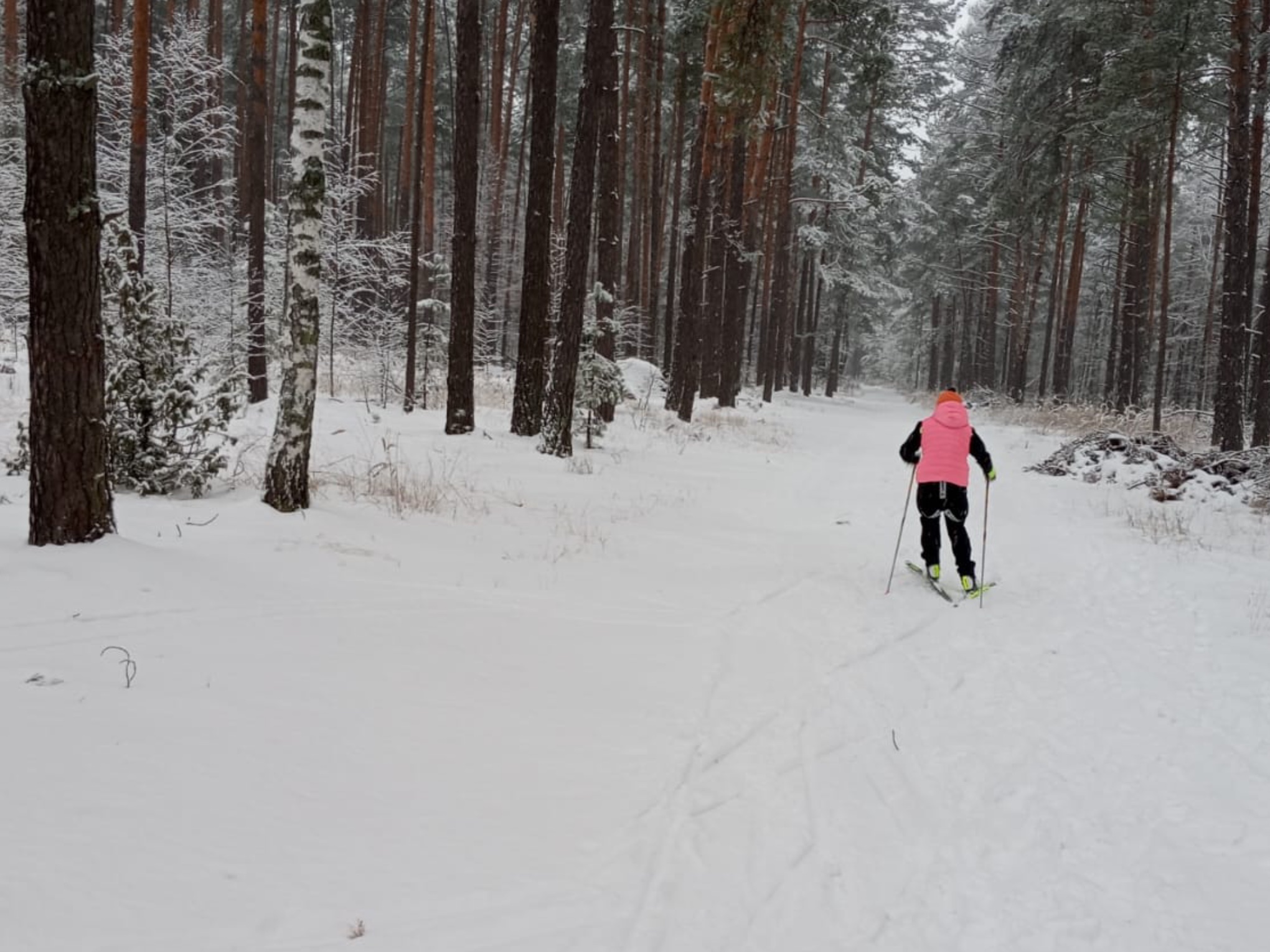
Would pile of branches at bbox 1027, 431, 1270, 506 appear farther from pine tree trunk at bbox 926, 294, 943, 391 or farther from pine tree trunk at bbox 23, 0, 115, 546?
pine tree trunk at bbox 926, 294, 943, 391

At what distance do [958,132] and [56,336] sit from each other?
39.0 metres

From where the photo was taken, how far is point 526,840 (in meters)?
2.96

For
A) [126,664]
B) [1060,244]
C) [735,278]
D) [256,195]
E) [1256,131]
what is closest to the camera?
[126,664]

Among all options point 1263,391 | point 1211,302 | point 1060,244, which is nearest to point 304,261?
point 1263,391

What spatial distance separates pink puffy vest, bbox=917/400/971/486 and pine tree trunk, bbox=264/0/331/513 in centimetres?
549

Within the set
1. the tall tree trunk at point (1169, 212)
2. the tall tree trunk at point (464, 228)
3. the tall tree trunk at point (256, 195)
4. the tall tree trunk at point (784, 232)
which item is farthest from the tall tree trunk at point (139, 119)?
the tall tree trunk at point (1169, 212)

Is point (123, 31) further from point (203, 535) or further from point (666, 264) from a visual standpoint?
point (666, 264)

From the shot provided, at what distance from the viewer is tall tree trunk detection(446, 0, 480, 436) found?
11.3m

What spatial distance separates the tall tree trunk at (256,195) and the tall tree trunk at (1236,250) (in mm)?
16605

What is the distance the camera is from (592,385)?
12.0m

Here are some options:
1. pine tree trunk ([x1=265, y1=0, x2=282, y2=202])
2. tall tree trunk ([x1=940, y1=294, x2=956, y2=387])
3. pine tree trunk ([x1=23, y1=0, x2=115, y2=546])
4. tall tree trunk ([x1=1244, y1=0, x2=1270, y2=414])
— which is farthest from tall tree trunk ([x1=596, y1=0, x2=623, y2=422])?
tall tree trunk ([x1=940, y1=294, x2=956, y2=387])

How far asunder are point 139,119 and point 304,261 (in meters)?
9.05

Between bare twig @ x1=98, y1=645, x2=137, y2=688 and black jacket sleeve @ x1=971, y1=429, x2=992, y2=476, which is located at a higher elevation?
black jacket sleeve @ x1=971, y1=429, x2=992, y2=476

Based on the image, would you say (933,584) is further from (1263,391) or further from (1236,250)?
(1263,391)
